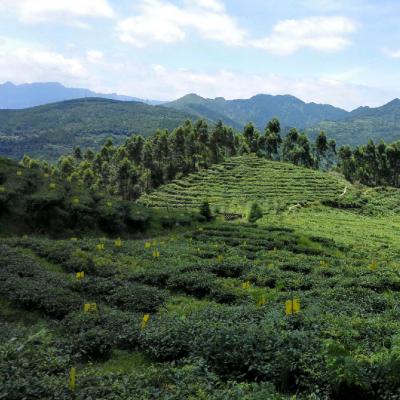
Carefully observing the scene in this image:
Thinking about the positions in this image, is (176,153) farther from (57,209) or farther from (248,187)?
(57,209)

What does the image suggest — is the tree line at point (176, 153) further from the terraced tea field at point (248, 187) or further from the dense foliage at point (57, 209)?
the dense foliage at point (57, 209)

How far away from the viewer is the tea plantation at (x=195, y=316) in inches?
330

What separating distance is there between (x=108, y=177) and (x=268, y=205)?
47.7 metres

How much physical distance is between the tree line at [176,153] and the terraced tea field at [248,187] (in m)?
13.4

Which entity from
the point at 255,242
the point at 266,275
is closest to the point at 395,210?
the point at 255,242

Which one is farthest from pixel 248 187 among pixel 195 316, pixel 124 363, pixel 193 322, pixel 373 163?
pixel 124 363

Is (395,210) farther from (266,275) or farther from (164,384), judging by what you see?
(164,384)

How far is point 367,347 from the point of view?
400 inches

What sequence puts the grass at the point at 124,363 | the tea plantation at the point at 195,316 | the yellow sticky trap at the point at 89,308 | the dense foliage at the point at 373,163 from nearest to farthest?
the tea plantation at the point at 195,316, the grass at the point at 124,363, the yellow sticky trap at the point at 89,308, the dense foliage at the point at 373,163

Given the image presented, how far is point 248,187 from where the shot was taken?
6944cm

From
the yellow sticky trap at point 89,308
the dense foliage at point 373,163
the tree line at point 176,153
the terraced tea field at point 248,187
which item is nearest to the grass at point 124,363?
the yellow sticky trap at point 89,308

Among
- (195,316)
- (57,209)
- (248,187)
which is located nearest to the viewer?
(195,316)

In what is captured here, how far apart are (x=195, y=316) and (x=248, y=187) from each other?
5758 centimetres

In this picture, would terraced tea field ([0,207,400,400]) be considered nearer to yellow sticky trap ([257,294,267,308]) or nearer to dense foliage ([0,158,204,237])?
yellow sticky trap ([257,294,267,308])
